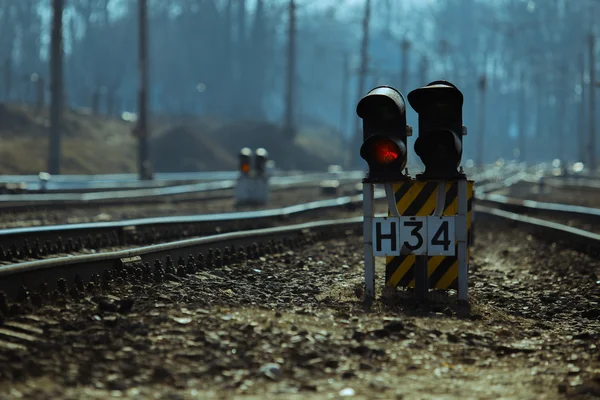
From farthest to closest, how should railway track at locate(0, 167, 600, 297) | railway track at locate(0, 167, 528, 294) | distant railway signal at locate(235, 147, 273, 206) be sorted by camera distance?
1. distant railway signal at locate(235, 147, 273, 206)
2. railway track at locate(0, 167, 528, 294)
3. railway track at locate(0, 167, 600, 297)

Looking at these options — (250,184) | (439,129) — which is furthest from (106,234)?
(250,184)

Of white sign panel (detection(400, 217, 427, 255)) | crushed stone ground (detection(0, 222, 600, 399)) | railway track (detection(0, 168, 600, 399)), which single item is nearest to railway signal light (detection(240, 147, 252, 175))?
railway track (detection(0, 168, 600, 399))

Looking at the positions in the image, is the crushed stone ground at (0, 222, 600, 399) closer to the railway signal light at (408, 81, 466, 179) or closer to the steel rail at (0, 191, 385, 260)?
the railway signal light at (408, 81, 466, 179)

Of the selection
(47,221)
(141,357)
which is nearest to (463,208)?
(141,357)

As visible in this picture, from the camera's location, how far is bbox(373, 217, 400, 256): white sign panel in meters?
8.09

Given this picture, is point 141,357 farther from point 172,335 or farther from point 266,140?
point 266,140

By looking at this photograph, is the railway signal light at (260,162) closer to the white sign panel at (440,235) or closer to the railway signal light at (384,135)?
the railway signal light at (384,135)

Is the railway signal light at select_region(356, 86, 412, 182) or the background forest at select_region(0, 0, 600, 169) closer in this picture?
the railway signal light at select_region(356, 86, 412, 182)

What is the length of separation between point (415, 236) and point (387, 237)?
238mm

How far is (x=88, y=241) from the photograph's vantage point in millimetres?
12102

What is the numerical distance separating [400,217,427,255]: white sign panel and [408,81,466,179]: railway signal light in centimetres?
41

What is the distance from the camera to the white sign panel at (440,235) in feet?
26.0

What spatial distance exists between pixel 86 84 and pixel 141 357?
294 feet

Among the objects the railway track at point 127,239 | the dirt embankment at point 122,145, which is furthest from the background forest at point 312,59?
the railway track at point 127,239
